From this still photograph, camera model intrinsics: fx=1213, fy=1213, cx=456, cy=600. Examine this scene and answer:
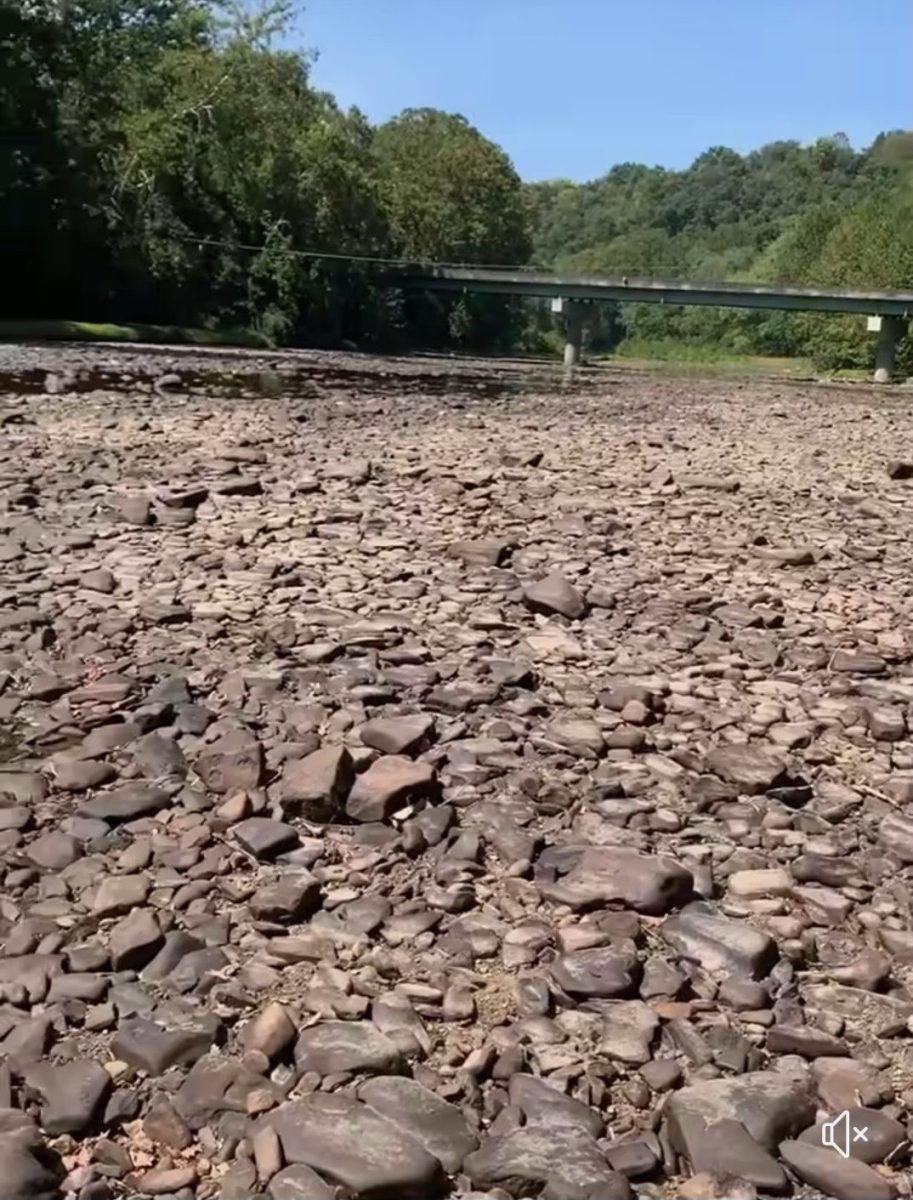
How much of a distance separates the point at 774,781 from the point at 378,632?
109 inches

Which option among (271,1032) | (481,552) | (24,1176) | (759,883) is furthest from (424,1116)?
(481,552)

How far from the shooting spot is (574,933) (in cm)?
417

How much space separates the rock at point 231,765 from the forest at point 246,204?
1815 inches

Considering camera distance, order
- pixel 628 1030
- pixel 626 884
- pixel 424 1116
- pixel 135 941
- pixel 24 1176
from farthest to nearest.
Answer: pixel 626 884
pixel 135 941
pixel 628 1030
pixel 424 1116
pixel 24 1176

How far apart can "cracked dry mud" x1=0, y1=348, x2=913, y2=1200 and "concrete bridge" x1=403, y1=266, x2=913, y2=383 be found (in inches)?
2176

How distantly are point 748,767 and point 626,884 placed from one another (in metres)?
1.30

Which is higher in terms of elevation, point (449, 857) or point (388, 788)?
point (388, 788)

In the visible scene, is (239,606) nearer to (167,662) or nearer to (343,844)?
(167,662)

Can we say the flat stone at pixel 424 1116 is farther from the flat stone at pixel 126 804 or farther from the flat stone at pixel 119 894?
the flat stone at pixel 126 804

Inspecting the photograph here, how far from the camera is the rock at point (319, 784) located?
5016 mm

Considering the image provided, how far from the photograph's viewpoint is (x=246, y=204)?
62844 mm

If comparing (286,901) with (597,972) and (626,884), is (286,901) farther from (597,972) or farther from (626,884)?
(626,884)

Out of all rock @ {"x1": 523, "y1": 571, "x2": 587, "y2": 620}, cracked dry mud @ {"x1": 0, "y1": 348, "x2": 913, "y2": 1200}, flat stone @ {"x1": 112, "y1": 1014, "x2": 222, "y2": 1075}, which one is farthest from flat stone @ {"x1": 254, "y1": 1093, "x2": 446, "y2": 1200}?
rock @ {"x1": 523, "y1": 571, "x2": 587, "y2": 620}

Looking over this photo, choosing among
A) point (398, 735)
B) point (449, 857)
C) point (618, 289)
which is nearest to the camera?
point (449, 857)
